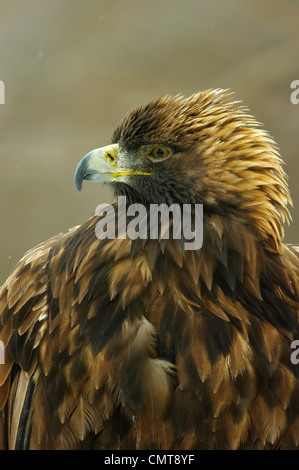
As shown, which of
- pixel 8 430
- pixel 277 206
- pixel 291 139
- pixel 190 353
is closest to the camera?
pixel 190 353

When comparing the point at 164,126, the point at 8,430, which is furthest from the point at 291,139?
the point at 8,430

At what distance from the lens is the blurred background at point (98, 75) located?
4570 millimetres

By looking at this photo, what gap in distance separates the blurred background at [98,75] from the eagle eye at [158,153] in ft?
8.89

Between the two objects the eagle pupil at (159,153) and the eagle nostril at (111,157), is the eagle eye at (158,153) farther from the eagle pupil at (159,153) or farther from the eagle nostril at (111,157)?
the eagle nostril at (111,157)

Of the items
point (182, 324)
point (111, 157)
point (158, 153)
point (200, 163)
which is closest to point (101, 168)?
point (111, 157)

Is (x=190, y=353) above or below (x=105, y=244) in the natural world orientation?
below

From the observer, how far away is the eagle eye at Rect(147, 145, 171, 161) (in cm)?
188

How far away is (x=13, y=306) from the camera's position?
6.48ft

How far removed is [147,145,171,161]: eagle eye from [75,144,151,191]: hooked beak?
0.24 feet

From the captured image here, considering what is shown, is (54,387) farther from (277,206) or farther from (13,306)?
(277,206)

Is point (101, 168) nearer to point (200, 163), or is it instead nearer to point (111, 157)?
point (111, 157)

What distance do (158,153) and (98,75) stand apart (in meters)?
3.00

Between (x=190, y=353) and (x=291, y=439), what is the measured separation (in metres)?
0.36

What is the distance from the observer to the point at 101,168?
1.93 meters
